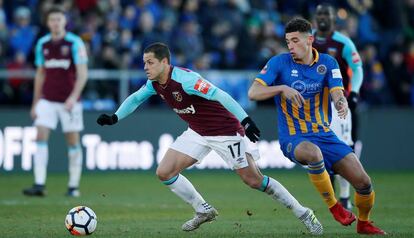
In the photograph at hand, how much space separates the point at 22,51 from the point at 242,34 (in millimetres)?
5172

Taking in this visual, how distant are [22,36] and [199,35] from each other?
4.32 meters

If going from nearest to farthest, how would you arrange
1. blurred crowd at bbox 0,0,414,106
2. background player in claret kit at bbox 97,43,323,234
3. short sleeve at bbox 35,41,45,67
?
background player in claret kit at bbox 97,43,323,234, short sleeve at bbox 35,41,45,67, blurred crowd at bbox 0,0,414,106

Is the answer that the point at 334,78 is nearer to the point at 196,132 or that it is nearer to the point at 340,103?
the point at 340,103

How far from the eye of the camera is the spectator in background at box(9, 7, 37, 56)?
19.8 meters

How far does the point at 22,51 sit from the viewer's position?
64.6 ft

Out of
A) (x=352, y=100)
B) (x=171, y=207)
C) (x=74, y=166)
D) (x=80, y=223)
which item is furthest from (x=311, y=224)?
(x=74, y=166)

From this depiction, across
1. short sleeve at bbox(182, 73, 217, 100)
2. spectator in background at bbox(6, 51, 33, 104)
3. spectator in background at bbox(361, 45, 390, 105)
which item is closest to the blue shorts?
short sleeve at bbox(182, 73, 217, 100)

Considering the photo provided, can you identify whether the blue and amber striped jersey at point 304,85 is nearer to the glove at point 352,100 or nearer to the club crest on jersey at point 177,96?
the club crest on jersey at point 177,96

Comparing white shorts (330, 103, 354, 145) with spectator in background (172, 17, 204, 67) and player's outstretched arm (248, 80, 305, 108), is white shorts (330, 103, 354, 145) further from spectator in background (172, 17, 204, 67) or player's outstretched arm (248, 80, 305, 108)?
spectator in background (172, 17, 204, 67)

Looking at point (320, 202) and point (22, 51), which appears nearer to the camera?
point (320, 202)

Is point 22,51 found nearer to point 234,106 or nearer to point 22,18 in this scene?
point 22,18

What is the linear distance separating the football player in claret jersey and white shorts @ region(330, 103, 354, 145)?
247cm

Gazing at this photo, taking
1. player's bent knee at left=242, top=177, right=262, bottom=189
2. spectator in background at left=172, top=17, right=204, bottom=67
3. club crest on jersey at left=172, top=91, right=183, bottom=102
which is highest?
spectator in background at left=172, top=17, right=204, bottom=67

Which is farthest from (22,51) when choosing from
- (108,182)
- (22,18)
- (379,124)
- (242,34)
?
(379,124)
